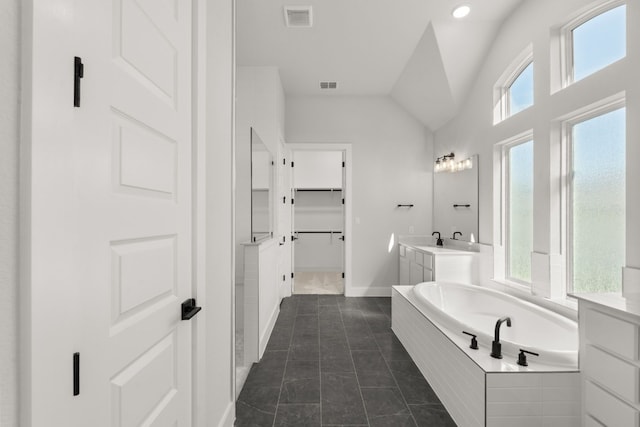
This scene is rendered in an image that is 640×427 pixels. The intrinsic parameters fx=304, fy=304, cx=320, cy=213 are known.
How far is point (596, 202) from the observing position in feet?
7.13

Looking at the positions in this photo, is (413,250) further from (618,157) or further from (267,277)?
(618,157)

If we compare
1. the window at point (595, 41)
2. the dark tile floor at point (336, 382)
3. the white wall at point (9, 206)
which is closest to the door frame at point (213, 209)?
the dark tile floor at point (336, 382)

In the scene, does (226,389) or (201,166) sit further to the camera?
(226,389)

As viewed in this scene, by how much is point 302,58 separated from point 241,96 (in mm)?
866

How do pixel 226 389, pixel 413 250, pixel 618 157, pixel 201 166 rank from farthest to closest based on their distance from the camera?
1. pixel 413 250
2. pixel 618 157
3. pixel 226 389
4. pixel 201 166

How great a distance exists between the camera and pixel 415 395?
2070 millimetres

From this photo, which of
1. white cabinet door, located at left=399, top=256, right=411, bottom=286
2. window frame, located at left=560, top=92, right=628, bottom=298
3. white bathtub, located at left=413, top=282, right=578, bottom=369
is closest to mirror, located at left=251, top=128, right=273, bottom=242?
white bathtub, located at left=413, top=282, right=578, bottom=369

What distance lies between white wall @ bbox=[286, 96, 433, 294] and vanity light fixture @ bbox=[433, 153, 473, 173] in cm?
38

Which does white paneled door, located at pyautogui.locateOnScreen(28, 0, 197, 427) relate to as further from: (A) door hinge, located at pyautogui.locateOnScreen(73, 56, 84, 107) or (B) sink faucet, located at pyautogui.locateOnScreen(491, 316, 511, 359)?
(B) sink faucet, located at pyautogui.locateOnScreen(491, 316, 511, 359)

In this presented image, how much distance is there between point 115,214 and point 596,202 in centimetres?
286

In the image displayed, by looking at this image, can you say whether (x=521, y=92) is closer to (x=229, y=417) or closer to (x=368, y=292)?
(x=368, y=292)

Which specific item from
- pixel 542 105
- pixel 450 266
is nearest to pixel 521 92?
pixel 542 105

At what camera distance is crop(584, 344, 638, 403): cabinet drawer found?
1256 mm

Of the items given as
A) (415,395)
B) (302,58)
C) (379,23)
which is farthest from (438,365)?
(302,58)
